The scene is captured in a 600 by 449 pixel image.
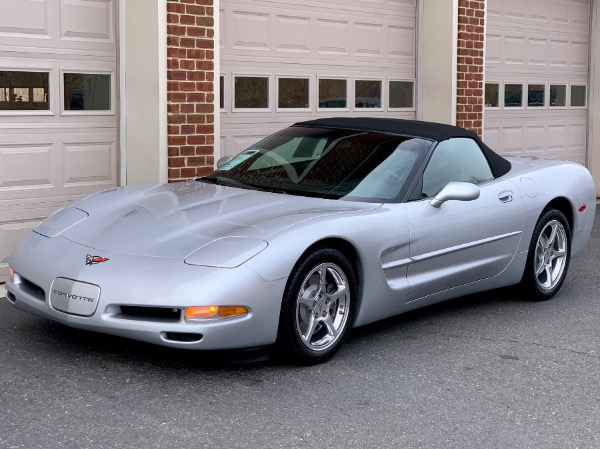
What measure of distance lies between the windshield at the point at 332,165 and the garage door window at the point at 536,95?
7014 millimetres

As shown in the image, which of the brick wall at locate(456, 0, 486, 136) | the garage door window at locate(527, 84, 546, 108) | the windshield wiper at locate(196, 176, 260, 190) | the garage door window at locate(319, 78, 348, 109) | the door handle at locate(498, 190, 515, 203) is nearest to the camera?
the windshield wiper at locate(196, 176, 260, 190)

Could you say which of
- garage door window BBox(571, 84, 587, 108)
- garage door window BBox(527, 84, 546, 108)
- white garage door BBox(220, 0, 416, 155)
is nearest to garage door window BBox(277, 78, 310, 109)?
white garage door BBox(220, 0, 416, 155)

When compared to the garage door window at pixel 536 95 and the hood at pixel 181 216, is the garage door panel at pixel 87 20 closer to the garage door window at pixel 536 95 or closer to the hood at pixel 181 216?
the hood at pixel 181 216

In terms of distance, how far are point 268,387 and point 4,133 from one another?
367 cm

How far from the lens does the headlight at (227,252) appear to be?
5168 mm

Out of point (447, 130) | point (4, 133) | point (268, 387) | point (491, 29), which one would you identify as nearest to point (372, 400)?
point (268, 387)

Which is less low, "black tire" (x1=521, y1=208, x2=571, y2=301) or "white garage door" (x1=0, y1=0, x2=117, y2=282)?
"white garage door" (x1=0, y1=0, x2=117, y2=282)

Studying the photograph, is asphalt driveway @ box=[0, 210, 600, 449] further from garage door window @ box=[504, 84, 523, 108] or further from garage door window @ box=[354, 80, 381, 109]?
garage door window @ box=[504, 84, 523, 108]

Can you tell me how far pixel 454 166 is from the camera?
6.81 meters

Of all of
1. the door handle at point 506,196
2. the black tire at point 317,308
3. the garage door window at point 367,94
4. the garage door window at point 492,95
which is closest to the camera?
the black tire at point 317,308

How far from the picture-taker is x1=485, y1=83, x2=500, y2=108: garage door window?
12555mm

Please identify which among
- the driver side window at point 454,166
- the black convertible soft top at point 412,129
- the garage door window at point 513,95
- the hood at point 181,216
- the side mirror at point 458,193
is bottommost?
the hood at point 181,216

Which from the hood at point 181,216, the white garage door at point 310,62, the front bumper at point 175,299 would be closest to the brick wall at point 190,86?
the white garage door at point 310,62

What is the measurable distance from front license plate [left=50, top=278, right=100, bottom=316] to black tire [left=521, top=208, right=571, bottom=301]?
11.2ft
